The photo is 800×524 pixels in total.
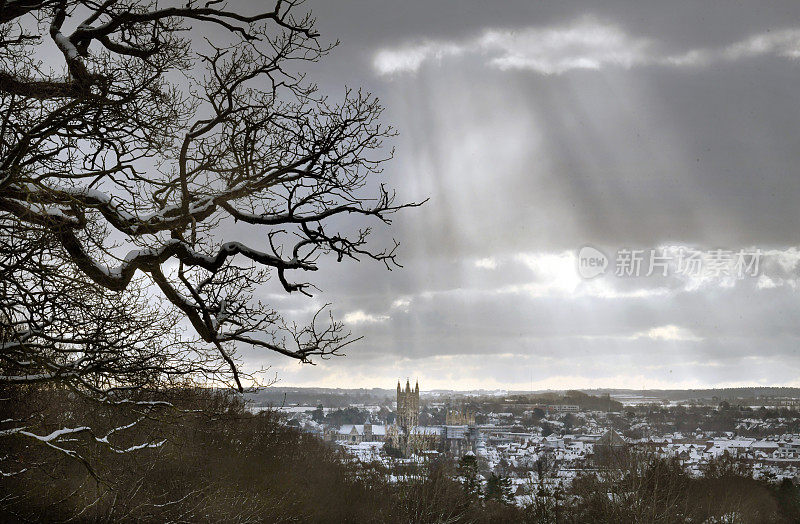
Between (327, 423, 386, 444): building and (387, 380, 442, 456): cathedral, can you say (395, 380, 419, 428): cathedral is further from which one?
(327, 423, 386, 444): building

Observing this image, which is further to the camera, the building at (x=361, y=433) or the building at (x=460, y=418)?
the building at (x=460, y=418)

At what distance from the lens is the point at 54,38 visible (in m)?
5.39

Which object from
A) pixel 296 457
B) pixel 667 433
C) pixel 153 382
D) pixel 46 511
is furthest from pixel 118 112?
pixel 667 433

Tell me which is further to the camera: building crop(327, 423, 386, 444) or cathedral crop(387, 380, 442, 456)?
cathedral crop(387, 380, 442, 456)

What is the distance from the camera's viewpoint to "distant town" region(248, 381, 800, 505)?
158ft

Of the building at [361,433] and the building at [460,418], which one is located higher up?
the building at [460,418]

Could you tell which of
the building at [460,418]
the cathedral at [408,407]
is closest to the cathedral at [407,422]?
the cathedral at [408,407]

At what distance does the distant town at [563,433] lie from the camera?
48188mm

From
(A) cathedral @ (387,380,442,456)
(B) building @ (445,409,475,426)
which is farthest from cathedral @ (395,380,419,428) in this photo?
(B) building @ (445,409,475,426)

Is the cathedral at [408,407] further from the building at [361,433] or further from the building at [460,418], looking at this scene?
the building at [361,433]

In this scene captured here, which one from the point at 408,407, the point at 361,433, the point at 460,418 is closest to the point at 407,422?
the point at 408,407

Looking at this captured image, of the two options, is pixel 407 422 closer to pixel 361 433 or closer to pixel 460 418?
pixel 460 418

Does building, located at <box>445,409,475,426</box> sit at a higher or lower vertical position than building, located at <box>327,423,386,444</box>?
higher

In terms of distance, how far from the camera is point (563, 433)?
248 feet
